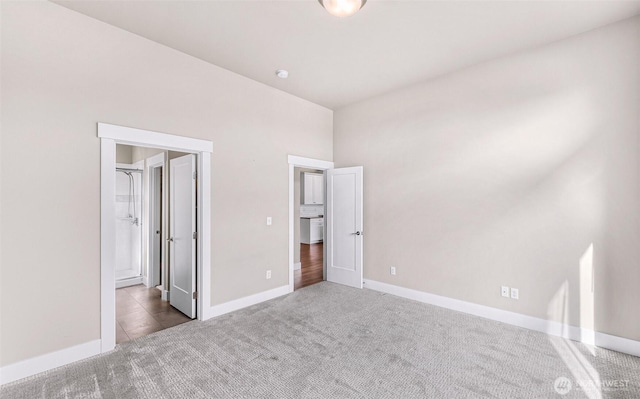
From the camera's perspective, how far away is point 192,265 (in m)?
3.48

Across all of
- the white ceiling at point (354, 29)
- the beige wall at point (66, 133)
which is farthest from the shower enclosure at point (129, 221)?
the white ceiling at point (354, 29)

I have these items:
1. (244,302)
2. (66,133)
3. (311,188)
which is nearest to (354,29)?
(66,133)

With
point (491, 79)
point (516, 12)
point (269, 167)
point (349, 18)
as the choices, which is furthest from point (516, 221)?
point (269, 167)

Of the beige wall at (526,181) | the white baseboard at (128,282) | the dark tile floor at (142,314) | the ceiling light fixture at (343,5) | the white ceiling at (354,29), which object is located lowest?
the dark tile floor at (142,314)

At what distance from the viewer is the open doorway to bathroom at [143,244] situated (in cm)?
352

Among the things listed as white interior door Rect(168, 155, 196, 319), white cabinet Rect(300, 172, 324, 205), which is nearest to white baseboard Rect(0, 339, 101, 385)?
white interior door Rect(168, 155, 196, 319)

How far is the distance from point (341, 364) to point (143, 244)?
168 inches

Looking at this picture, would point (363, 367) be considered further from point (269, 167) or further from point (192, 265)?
point (269, 167)

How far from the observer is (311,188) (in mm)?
8906

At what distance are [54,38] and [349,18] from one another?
2.57m

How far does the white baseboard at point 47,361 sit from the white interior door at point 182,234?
1043mm

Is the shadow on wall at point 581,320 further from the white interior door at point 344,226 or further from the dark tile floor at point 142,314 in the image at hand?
the dark tile floor at point 142,314

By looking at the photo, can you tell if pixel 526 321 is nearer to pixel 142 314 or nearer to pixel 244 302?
pixel 244 302

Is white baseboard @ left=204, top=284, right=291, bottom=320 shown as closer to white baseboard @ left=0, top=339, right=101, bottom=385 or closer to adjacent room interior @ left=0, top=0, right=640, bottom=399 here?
adjacent room interior @ left=0, top=0, right=640, bottom=399
